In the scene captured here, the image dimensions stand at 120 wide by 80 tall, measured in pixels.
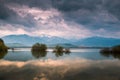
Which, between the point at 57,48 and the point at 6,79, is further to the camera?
the point at 57,48

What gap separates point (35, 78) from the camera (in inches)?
1405

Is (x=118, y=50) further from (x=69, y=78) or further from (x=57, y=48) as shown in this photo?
(x=69, y=78)

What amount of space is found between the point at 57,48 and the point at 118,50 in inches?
1637

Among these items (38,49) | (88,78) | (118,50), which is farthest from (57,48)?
(88,78)

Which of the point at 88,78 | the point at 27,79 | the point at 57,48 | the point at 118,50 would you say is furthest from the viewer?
the point at 57,48

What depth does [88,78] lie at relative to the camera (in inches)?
1455

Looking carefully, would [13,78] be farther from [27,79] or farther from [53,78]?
[53,78]

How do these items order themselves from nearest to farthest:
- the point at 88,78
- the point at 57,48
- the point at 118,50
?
the point at 88,78 < the point at 118,50 < the point at 57,48

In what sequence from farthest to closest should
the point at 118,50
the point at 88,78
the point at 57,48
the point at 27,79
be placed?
the point at 57,48, the point at 118,50, the point at 88,78, the point at 27,79

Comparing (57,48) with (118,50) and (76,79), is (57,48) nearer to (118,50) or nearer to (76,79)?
(118,50)

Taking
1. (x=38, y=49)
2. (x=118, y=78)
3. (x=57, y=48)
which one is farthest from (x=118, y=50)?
(x=118, y=78)

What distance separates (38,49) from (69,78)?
129435 mm

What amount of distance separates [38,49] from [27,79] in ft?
429

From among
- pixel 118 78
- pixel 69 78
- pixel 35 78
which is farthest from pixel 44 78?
pixel 118 78
